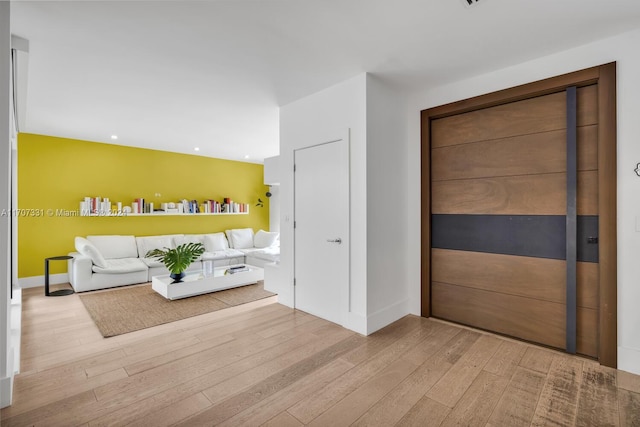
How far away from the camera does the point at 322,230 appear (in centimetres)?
347

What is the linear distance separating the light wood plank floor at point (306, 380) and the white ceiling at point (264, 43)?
8.50ft

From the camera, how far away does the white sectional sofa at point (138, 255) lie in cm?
467

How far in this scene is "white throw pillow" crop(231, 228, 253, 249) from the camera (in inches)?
279

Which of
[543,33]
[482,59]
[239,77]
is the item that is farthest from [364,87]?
[543,33]

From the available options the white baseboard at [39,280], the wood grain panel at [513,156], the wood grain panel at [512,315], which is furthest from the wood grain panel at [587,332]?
the white baseboard at [39,280]

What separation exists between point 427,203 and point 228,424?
109 inches

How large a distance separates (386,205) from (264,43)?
1938 mm

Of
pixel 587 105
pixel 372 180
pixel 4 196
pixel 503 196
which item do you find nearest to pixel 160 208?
pixel 4 196

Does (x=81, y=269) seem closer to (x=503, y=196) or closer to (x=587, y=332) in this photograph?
(x=503, y=196)

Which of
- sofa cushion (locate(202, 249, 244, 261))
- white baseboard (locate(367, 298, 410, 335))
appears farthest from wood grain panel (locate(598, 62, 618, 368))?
sofa cushion (locate(202, 249, 244, 261))

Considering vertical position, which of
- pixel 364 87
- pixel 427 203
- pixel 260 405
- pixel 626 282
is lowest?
pixel 260 405

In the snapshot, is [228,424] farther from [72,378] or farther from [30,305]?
[30,305]

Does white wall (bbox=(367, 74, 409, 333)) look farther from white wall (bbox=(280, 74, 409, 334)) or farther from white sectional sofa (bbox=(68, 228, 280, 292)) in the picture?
white sectional sofa (bbox=(68, 228, 280, 292))

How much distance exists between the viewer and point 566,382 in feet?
7.13
